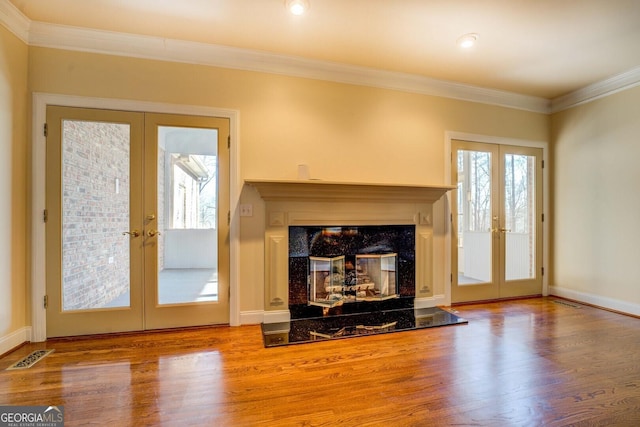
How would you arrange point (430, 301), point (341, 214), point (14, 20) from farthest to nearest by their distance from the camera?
point (430, 301)
point (341, 214)
point (14, 20)

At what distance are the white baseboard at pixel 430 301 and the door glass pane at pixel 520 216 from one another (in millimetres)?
1071

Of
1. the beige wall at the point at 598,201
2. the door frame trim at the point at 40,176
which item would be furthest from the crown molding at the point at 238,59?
the beige wall at the point at 598,201

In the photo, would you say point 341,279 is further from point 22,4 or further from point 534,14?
point 22,4

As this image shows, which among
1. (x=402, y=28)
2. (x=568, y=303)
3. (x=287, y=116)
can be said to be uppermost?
(x=402, y=28)

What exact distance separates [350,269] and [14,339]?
2907 mm

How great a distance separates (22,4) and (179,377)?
2.98m

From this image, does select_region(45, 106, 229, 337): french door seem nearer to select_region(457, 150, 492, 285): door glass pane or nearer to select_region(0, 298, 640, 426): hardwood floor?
select_region(0, 298, 640, 426): hardwood floor

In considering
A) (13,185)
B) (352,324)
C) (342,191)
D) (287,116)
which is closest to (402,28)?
(287,116)

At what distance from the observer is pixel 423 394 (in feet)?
5.86

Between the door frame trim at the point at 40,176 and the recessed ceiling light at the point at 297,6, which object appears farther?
the door frame trim at the point at 40,176

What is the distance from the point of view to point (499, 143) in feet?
12.5

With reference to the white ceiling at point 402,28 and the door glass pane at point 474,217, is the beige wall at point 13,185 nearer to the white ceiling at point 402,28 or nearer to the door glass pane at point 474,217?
the white ceiling at point 402,28

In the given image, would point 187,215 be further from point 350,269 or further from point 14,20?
point 14,20

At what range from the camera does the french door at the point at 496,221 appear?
12.0 feet
